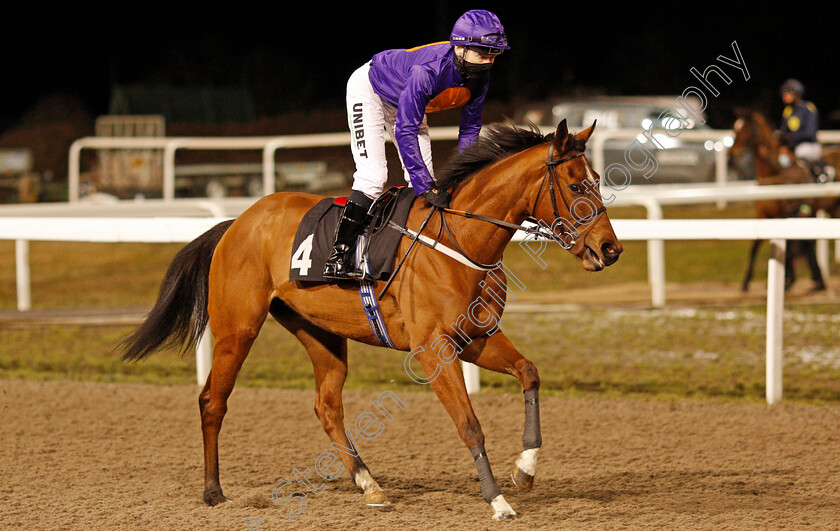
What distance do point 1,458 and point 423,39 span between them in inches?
839

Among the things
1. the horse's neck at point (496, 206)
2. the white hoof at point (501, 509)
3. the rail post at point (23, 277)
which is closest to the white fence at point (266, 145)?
the rail post at point (23, 277)

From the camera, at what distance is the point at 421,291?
389 cm

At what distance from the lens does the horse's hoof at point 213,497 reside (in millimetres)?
4035

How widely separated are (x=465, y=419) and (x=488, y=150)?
108cm

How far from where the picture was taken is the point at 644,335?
799 cm

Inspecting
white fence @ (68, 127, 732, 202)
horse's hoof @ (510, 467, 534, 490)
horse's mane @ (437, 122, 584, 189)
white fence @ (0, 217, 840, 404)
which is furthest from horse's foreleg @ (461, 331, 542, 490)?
white fence @ (68, 127, 732, 202)

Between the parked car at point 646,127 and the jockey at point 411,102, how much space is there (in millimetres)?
8460

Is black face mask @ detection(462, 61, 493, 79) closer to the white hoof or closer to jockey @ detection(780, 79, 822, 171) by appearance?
the white hoof

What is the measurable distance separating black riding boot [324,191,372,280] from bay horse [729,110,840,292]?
21.8 feet

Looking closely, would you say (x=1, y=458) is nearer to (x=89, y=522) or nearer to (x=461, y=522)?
(x=89, y=522)

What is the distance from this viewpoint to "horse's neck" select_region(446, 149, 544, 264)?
3846 millimetres

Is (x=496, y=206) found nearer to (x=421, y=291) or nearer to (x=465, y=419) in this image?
(x=421, y=291)

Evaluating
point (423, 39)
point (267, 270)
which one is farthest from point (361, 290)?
point (423, 39)

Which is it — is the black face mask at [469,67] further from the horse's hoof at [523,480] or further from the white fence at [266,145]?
the white fence at [266,145]
